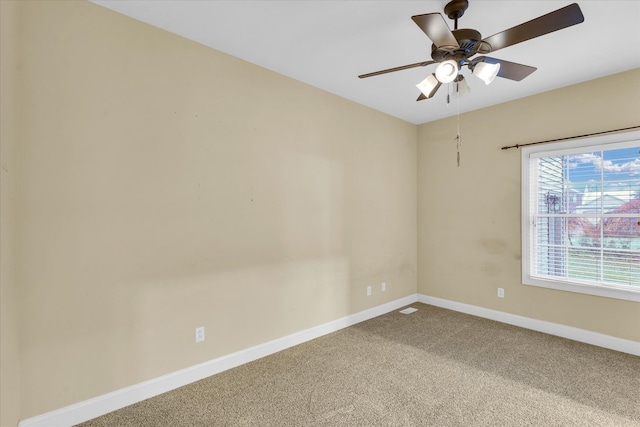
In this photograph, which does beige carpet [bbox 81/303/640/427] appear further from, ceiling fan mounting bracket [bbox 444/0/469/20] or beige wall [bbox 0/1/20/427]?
ceiling fan mounting bracket [bbox 444/0/469/20]

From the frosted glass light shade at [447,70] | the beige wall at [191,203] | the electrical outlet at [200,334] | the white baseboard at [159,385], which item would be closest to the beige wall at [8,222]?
the beige wall at [191,203]

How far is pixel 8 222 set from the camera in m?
1.69

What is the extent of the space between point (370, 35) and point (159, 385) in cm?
307

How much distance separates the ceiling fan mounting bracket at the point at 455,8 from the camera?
1.96m

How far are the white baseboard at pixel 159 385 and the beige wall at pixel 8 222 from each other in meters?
0.21

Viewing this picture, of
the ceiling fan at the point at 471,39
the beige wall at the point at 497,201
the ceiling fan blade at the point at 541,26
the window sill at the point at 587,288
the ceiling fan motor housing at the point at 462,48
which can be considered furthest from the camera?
the beige wall at the point at 497,201

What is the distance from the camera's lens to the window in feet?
9.93

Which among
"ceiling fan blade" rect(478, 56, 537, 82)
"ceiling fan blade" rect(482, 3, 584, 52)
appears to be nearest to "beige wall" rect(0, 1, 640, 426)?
"ceiling fan blade" rect(478, 56, 537, 82)

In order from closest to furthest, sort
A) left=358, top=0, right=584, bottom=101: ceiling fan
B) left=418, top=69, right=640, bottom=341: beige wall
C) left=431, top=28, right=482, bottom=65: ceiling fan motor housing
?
left=358, top=0, right=584, bottom=101: ceiling fan
left=431, top=28, right=482, bottom=65: ceiling fan motor housing
left=418, top=69, right=640, bottom=341: beige wall

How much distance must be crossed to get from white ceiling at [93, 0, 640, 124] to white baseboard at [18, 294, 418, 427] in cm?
261

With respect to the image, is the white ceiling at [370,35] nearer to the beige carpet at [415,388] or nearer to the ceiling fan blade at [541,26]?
the ceiling fan blade at [541,26]

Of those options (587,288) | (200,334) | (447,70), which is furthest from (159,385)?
(587,288)

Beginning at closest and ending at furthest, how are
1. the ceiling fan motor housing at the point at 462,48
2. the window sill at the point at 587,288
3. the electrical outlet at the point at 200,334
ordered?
the ceiling fan motor housing at the point at 462,48, the electrical outlet at the point at 200,334, the window sill at the point at 587,288

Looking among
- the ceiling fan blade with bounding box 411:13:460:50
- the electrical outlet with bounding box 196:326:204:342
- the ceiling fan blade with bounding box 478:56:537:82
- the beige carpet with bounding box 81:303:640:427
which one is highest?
the ceiling fan blade with bounding box 411:13:460:50
